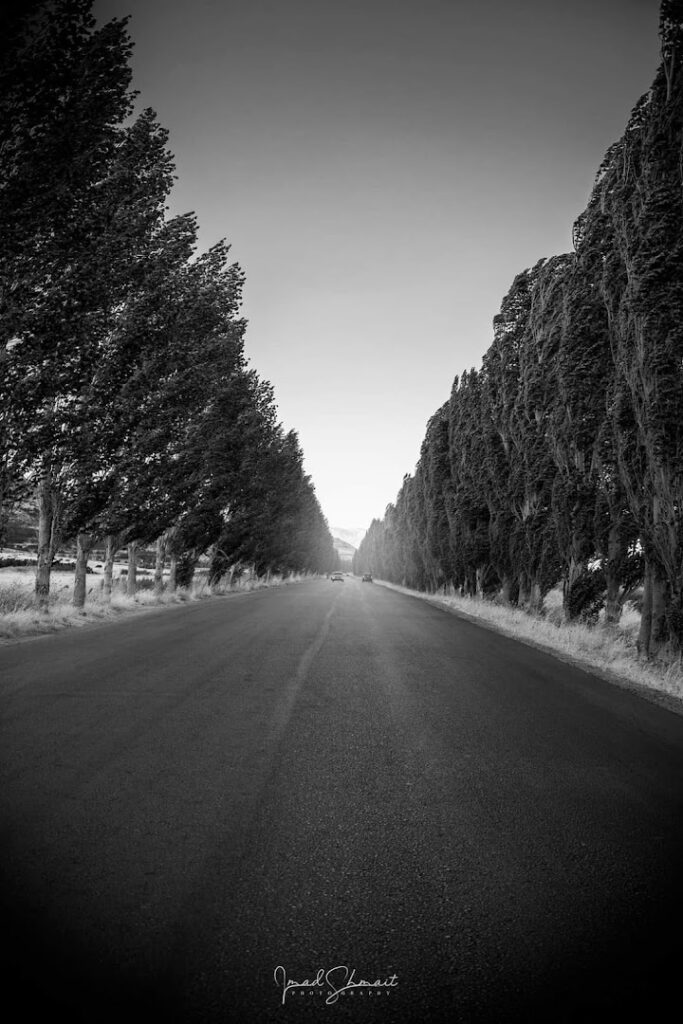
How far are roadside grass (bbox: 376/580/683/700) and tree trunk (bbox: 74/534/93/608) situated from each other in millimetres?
12823

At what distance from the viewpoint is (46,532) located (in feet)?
41.7

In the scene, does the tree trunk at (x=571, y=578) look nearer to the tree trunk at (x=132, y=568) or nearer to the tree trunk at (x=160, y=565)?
the tree trunk at (x=160, y=565)

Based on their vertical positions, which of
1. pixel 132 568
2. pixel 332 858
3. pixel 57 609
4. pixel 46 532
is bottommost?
pixel 57 609

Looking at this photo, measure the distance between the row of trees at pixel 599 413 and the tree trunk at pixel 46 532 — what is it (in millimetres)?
14625

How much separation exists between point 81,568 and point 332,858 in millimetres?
14589

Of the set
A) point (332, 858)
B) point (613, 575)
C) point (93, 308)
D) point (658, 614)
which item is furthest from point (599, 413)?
point (332, 858)

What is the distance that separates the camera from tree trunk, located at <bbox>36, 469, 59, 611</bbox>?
1222cm

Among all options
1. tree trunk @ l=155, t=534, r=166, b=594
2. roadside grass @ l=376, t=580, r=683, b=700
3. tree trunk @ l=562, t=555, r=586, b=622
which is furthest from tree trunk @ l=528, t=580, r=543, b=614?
tree trunk @ l=155, t=534, r=166, b=594

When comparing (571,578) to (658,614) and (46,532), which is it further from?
(46,532)

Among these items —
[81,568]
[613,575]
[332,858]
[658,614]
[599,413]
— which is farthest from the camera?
[81,568]

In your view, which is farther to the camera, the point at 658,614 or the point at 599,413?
the point at 599,413

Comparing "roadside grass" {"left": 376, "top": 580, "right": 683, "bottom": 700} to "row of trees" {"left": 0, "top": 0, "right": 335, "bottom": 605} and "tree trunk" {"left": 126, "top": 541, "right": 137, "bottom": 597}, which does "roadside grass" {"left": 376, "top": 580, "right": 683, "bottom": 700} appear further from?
"tree trunk" {"left": 126, "top": 541, "right": 137, "bottom": 597}

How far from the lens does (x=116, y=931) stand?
1.73 m

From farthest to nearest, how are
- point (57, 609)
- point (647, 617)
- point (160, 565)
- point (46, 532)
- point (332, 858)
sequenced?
point (160, 565) → point (46, 532) → point (57, 609) → point (647, 617) → point (332, 858)
